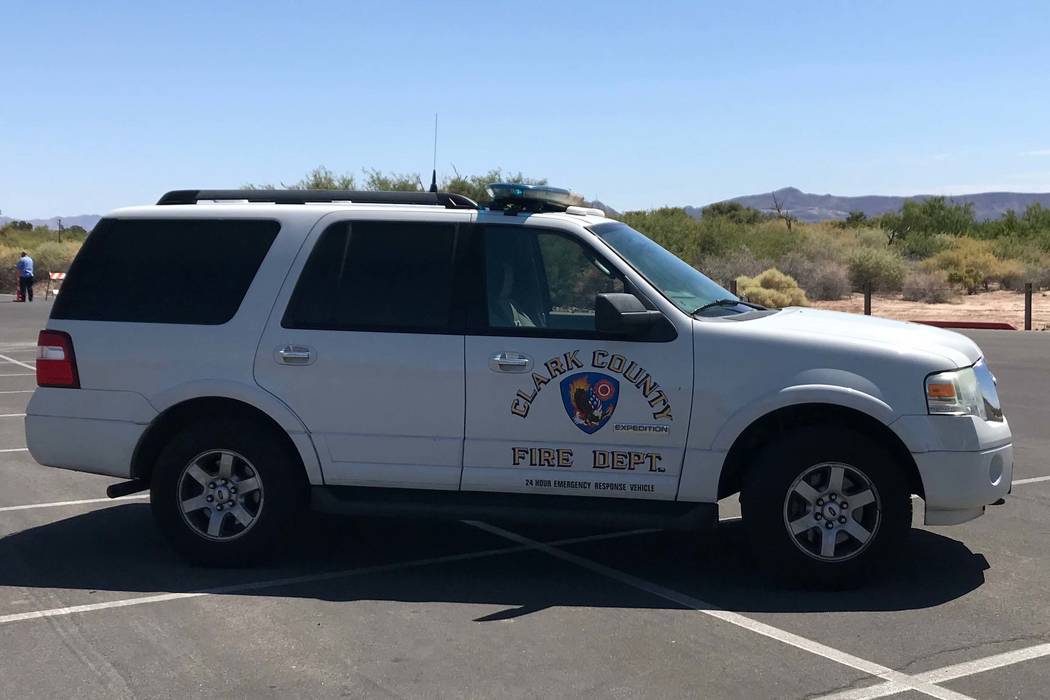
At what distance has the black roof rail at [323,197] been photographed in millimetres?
7332

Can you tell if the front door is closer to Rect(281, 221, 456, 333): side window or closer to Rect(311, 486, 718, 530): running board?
Rect(311, 486, 718, 530): running board

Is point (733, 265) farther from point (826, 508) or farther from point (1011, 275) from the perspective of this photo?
point (826, 508)

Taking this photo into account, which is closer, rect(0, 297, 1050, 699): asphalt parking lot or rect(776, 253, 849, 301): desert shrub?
rect(0, 297, 1050, 699): asphalt parking lot

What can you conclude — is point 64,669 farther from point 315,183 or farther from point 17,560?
point 315,183

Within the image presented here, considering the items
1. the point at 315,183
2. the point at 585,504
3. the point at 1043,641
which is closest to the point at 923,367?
the point at 1043,641

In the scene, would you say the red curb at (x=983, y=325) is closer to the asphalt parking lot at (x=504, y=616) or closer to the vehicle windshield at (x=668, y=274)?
the asphalt parking lot at (x=504, y=616)

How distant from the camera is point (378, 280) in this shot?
6.96 meters

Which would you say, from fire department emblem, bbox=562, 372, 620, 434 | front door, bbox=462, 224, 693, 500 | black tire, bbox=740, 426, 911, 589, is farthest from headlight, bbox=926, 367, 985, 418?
fire department emblem, bbox=562, 372, 620, 434

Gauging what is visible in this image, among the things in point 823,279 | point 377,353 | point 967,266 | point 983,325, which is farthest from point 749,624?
point 967,266

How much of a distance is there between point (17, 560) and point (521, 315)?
3.17 m

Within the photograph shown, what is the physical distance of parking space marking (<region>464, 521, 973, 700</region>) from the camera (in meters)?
5.10

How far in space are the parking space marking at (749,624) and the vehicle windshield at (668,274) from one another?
4.77ft

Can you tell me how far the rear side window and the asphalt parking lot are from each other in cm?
142

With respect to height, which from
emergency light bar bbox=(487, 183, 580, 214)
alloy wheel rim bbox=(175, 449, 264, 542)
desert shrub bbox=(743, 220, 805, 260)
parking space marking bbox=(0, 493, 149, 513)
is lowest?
parking space marking bbox=(0, 493, 149, 513)
